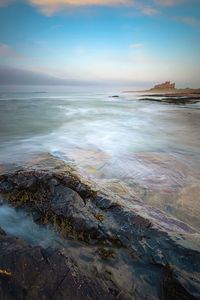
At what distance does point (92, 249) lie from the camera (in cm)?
312

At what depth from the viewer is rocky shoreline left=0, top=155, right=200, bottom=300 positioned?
2215 millimetres

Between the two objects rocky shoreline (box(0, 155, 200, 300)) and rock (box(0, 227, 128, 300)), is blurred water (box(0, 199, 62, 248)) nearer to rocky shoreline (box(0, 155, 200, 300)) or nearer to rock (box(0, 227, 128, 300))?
rocky shoreline (box(0, 155, 200, 300))

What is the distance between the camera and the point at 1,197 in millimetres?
4375

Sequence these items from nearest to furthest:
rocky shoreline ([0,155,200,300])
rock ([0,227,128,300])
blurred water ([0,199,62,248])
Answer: rock ([0,227,128,300]) → rocky shoreline ([0,155,200,300]) → blurred water ([0,199,62,248])

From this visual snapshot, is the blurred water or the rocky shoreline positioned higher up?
the rocky shoreline

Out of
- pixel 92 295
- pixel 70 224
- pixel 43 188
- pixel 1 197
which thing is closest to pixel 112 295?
pixel 92 295

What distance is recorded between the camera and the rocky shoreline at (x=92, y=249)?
2215 mm

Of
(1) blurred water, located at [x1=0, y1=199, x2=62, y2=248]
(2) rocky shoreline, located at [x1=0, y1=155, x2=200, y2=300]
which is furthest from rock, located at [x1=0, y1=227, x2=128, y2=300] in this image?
(1) blurred water, located at [x1=0, y1=199, x2=62, y2=248]

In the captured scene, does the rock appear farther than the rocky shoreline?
No

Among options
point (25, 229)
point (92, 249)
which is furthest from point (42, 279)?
point (25, 229)

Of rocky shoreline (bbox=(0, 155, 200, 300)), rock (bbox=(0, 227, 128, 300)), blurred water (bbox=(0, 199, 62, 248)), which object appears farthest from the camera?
blurred water (bbox=(0, 199, 62, 248))

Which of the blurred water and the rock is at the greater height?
the rock

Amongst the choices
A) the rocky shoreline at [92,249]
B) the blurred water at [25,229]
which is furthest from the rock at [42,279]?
the blurred water at [25,229]

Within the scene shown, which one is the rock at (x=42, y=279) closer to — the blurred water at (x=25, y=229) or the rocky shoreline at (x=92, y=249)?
the rocky shoreline at (x=92, y=249)
